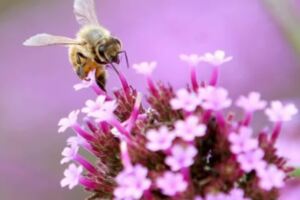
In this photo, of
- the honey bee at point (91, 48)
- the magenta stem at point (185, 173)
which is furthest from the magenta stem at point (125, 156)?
the honey bee at point (91, 48)

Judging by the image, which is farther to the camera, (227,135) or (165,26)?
(165,26)

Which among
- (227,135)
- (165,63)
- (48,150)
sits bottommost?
(227,135)

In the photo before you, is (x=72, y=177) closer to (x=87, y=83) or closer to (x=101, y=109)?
(x=101, y=109)

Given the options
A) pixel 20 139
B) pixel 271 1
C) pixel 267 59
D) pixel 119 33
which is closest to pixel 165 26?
pixel 119 33

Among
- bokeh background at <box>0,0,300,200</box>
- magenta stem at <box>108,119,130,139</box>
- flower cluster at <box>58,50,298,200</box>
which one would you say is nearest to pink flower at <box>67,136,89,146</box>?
flower cluster at <box>58,50,298,200</box>

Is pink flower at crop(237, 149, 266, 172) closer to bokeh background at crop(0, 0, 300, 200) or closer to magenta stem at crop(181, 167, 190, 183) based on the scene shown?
magenta stem at crop(181, 167, 190, 183)

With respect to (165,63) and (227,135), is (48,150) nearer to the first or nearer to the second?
(165,63)
